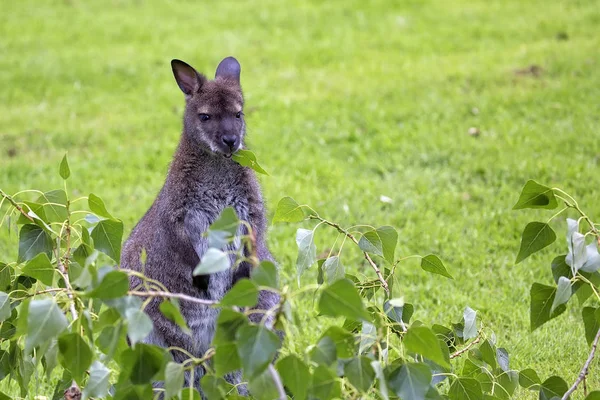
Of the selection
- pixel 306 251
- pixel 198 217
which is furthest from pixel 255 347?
pixel 198 217

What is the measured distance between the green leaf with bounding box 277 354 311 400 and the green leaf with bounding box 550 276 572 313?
0.82m

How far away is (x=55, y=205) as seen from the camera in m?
2.79

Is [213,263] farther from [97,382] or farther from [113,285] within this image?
[97,382]

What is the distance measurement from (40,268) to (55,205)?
1.40 feet

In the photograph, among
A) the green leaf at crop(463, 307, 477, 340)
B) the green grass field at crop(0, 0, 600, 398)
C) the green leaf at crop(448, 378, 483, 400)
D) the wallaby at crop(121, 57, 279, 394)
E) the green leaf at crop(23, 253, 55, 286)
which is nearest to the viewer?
the green leaf at crop(23, 253, 55, 286)

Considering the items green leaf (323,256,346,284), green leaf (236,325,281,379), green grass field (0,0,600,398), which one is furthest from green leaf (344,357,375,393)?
green grass field (0,0,600,398)

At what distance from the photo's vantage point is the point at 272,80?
30.0 feet

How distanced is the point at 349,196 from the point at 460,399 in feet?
12.4

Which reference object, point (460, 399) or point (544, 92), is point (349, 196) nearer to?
point (544, 92)

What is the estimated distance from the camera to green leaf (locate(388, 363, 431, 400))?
2232mm

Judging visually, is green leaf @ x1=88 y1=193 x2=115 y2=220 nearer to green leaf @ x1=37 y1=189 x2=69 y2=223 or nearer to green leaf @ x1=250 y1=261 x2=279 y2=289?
green leaf @ x1=37 y1=189 x2=69 y2=223

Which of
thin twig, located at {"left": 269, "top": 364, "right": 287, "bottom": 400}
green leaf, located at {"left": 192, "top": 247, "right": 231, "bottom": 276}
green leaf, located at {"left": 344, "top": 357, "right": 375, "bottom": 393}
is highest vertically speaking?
green leaf, located at {"left": 192, "top": 247, "right": 231, "bottom": 276}

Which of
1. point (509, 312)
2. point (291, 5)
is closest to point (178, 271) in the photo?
point (509, 312)

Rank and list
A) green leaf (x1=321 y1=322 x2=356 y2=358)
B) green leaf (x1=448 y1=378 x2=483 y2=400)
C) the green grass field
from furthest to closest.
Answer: the green grass field → green leaf (x1=448 y1=378 x2=483 y2=400) → green leaf (x1=321 y1=322 x2=356 y2=358)
